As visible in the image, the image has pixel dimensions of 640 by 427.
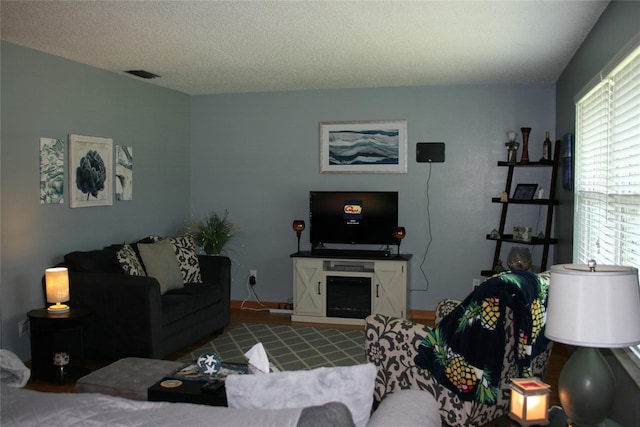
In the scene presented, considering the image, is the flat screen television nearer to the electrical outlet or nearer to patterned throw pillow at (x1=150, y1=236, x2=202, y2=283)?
patterned throw pillow at (x1=150, y1=236, x2=202, y2=283)

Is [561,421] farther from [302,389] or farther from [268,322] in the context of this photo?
[268,322]

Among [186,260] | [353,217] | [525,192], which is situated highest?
[525,192]

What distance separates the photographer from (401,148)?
6281mm

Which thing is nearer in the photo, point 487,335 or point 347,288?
point 487,335

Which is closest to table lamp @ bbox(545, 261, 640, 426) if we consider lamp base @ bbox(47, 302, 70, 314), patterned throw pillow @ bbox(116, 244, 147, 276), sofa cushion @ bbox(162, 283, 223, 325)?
sofa cushion @ bbox(162, 283, 223, 325)

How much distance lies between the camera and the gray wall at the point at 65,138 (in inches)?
172

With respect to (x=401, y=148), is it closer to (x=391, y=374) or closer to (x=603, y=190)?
(x=603, y=190)

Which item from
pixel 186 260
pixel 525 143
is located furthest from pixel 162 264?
pixel 525 143

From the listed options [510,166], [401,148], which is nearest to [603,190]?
[510,166]

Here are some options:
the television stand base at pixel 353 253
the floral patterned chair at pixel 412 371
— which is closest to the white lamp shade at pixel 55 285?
the floral patterned chair at pixel 412 371

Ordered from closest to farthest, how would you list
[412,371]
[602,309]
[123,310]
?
[602,309] < [412,371] < [123,310]

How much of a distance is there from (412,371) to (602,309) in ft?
4.62

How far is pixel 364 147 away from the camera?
6.39m

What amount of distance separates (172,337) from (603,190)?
3.34 m
